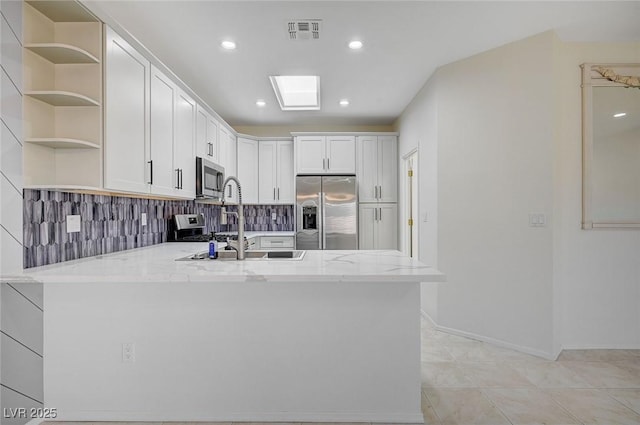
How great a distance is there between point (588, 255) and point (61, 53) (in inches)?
151

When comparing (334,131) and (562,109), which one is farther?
(334,131)

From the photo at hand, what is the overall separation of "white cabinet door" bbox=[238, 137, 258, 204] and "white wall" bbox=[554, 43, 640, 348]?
3734 mm

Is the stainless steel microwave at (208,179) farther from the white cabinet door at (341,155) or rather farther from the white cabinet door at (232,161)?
the white cabinet door at (341,155)

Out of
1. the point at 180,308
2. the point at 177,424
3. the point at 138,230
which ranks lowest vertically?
the point at 177,424

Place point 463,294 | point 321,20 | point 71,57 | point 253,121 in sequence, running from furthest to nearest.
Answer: point 253,121
point 463,294
point 321,20
point 71,57

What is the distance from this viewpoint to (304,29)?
2.60m

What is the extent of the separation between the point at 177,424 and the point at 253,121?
414 centimetres

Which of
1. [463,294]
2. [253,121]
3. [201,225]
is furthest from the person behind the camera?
[253,121]

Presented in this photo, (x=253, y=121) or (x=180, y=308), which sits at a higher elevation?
(x=253, y=121)

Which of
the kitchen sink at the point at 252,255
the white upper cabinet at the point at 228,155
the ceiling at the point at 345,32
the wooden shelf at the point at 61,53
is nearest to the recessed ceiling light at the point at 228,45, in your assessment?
the ceiling at the point at 345,32

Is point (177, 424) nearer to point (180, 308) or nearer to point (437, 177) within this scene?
point (180, 308)

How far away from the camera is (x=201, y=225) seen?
12.8 feet

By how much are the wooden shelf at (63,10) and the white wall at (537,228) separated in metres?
2.91

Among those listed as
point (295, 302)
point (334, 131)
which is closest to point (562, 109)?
point (295, 302)
